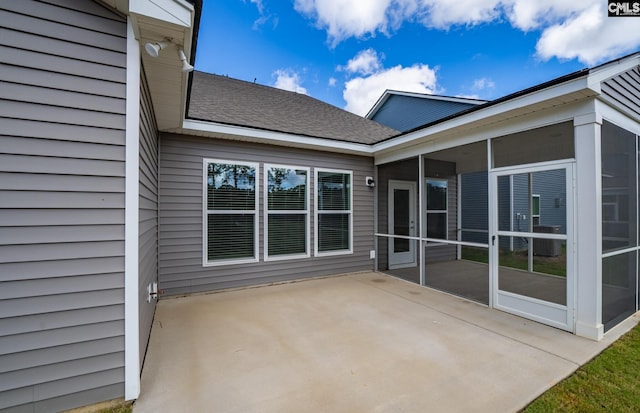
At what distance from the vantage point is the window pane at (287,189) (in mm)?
5234

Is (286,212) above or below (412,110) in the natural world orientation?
below

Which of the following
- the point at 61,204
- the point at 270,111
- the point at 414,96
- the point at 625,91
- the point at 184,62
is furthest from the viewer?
the point at 414,96

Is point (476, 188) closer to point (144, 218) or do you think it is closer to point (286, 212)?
point (286, 212)

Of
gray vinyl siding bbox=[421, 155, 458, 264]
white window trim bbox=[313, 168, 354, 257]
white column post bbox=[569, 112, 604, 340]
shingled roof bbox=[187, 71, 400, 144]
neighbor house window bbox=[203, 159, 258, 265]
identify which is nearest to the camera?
white column post bbox=[569, 112, 604, 340]

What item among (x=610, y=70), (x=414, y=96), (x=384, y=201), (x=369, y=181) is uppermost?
(x=414, y=96)

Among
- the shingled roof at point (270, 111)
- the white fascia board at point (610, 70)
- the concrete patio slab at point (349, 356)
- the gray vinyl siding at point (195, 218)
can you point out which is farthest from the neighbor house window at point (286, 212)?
the white fascia board at point (610, 70)

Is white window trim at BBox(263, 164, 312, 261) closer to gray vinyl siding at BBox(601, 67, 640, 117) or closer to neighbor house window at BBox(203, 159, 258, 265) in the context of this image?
neighbor house window at BBox(203, 159, 258, 265)

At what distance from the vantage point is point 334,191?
5.97 metres

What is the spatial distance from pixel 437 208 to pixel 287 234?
4.30 m

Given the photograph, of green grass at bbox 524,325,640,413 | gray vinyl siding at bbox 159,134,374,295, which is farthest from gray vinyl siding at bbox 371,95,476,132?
green grass at bbox 524,325,640,413

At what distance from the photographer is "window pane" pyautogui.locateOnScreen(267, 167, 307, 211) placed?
523 cm

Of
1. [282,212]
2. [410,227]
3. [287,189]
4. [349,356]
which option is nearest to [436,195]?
[410,227]

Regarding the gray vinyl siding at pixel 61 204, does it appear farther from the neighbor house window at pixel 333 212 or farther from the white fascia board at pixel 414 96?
the white fascia board at pixel 414 96

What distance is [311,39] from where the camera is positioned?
1165 cm
